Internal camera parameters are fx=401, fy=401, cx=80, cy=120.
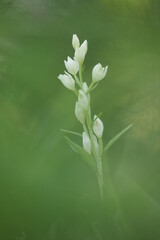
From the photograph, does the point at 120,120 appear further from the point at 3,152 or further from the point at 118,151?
the point at 3,152

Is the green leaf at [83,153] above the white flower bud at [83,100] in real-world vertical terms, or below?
below

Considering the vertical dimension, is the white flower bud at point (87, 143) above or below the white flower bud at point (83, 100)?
below

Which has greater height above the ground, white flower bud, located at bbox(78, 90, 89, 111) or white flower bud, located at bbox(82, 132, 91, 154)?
white flower bud, located at bbox(78, 90, 89, 111)

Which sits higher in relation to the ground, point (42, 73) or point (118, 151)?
point (42, 73)

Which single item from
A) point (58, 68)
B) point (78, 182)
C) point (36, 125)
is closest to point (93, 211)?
point (78, 182)

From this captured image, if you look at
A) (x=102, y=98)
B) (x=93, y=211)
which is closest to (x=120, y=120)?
(x=102, y=98)

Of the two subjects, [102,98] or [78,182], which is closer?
[78,182]

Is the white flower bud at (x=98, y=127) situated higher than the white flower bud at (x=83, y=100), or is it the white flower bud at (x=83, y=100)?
the white flower bud at (x=83, y=100)

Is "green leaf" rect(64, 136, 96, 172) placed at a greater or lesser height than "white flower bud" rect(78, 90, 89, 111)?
lesser
